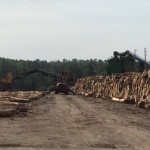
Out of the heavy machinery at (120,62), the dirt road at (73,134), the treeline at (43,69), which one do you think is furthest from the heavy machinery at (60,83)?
the dirt road at (73,134)

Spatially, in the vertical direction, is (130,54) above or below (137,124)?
above

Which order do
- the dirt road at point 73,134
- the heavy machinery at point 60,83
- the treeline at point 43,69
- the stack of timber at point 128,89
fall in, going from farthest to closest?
the treeline at point 43,69
the heavy machinery at point 60,83
the stack of timber at point 128,89
the dirt road at point 73,134

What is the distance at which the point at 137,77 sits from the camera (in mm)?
33500

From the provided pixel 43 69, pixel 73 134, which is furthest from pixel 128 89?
pixel 43 69

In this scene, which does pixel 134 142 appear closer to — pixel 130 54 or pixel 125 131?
pixel 125 131

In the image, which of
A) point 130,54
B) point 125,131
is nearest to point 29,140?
point 125,131

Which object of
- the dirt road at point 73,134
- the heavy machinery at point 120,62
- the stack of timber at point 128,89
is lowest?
the dirt road at point 73,134

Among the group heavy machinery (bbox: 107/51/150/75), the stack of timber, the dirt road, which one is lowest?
the dirt road

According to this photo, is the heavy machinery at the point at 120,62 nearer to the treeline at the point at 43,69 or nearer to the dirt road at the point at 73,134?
the treeline at the point at 43,69

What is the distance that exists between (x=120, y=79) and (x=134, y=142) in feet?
90.9

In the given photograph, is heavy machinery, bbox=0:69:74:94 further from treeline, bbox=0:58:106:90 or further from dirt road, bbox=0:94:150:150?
dirt road, bbox=0:94:150:150

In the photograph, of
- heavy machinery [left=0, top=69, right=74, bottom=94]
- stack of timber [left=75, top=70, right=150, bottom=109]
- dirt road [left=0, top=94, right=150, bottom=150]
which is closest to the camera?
dirt road [left=0, top=94, right=150, bottom=150]

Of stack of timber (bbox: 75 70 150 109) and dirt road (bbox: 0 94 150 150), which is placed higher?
stack of timber (bbox: 75 70 150 109)

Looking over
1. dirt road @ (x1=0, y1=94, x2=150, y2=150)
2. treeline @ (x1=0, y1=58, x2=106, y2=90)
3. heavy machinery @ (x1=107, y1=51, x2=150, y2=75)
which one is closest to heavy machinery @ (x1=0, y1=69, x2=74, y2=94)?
heavy machinery @ (x1=107, y1=51, x2=150, y2=75)
